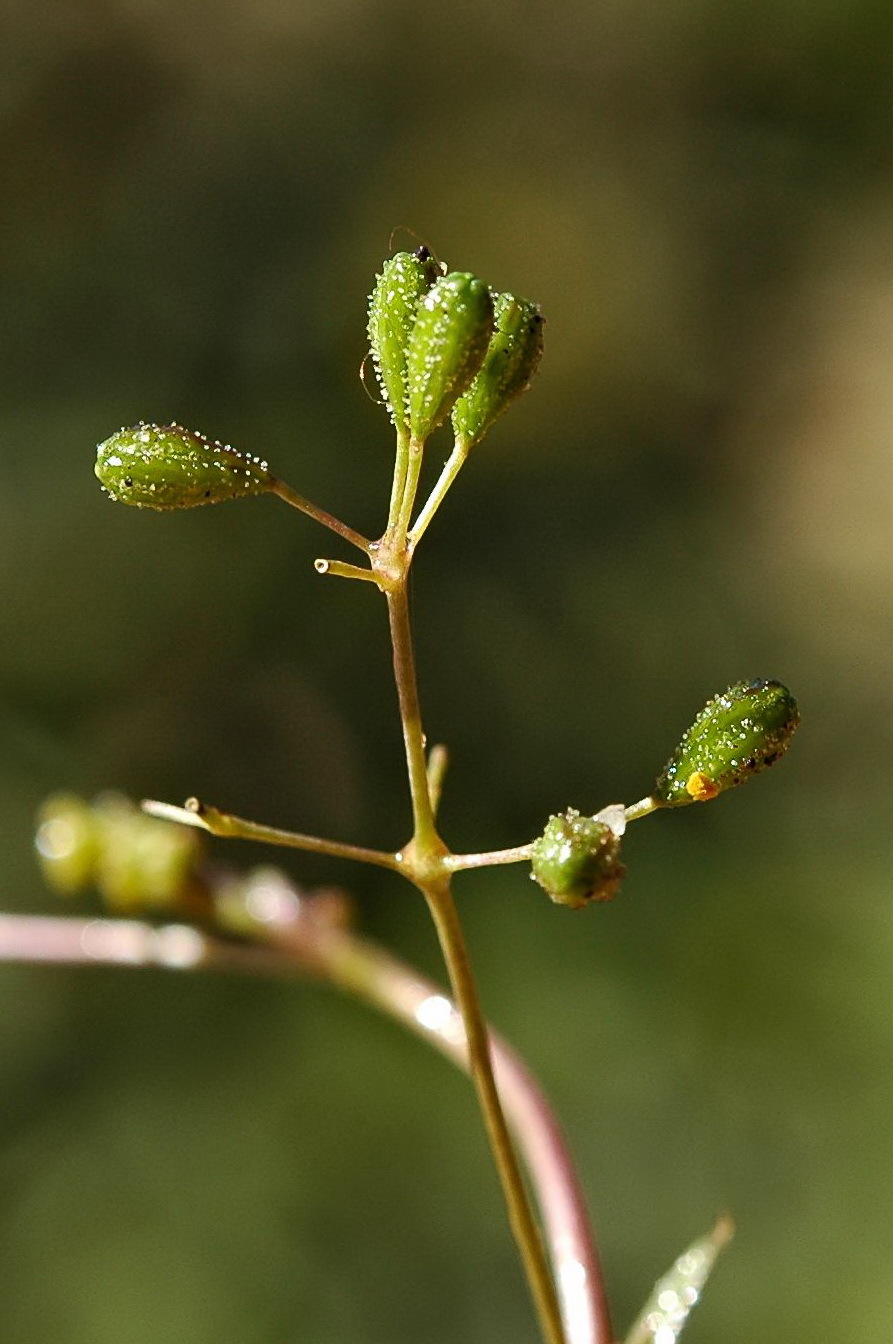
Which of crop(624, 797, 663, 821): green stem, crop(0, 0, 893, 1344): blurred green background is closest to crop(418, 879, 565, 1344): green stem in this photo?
Result: crop(624, 797, 663, 821): green stem

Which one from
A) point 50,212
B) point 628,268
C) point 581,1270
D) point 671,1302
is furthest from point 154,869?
point 628,268

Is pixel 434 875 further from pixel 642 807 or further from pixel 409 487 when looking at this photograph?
pixel 409 487

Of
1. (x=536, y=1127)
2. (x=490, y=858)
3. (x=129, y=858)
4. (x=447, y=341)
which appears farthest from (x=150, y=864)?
(x=447, y=341)

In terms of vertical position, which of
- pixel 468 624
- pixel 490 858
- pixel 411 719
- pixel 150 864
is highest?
pixel 468 624

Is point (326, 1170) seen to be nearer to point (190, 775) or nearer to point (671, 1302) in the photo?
point (190, 775)

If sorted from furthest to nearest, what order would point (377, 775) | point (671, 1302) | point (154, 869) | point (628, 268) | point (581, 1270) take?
point (628, 268) → point (377, 775) → point (154, 869) → point (581, 1270) → point (671, 1302)

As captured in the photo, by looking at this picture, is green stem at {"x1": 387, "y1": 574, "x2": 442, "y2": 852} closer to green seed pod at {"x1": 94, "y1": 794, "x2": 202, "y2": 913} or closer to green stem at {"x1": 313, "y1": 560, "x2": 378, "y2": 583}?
green stem at {"x1": 313, "y1": 560, "x2": 378, "y2": 583}
